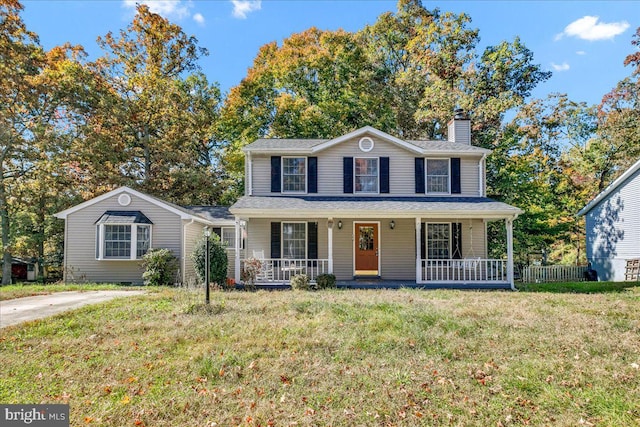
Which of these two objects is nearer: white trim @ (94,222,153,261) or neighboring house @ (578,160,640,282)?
white trim @ (94,222,153,261)

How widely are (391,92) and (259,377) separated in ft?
75.3

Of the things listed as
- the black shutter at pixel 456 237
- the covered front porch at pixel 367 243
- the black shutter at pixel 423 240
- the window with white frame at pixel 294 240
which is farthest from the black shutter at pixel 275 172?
the black shutter at pixel 456 237

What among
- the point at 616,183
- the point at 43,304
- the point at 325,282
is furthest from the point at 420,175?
the point at 43,304

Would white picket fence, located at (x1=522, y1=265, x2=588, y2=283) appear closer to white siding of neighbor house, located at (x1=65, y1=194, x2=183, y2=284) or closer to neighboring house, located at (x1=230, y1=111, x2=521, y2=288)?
neighboring house, located at (x1=230, y1=111, x2=521, y2=288)

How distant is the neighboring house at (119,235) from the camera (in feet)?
46.8

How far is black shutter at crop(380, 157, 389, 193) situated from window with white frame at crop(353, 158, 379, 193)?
21 cm

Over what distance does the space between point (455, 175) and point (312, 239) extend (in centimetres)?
617

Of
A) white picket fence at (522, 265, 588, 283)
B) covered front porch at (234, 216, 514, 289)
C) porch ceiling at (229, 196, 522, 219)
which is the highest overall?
porch ceiling at (229, 196, 522, 219)

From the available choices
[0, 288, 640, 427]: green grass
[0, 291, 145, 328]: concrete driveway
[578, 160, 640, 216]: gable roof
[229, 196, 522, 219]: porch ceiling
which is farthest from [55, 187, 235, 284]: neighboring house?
[578, 160, 640, 216]: gable roof

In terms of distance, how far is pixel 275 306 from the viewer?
8.46m

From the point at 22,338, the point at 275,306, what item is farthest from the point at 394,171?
the point at 22,338

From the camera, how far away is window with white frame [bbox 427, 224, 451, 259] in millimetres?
14133

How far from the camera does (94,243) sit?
14.5m

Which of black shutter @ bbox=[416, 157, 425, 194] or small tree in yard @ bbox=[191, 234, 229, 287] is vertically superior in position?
black shutter @ bbox=[416, 157, 425, 194]
